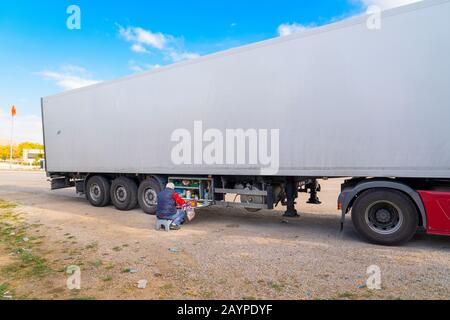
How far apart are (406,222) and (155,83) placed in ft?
22.4

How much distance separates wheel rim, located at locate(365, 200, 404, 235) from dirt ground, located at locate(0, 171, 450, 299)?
0.38 m

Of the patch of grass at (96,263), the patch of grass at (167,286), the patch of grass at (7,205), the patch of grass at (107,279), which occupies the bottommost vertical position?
the patch of grass at (96,263)

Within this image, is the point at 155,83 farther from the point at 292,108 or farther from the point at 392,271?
the point at 392,271

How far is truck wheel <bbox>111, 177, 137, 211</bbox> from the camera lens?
9062 millimetres

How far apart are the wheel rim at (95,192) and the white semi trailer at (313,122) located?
1.57 meters

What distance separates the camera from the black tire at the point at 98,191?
9758 mm

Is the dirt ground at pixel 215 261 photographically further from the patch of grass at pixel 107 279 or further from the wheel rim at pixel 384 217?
the wheel rim at pixel 384 217

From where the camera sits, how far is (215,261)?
15.2 feet

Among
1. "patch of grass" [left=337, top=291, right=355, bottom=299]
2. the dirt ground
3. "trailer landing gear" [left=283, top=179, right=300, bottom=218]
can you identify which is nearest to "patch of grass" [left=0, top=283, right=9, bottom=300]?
the dirt ground

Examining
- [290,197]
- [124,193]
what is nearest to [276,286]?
[290,197]

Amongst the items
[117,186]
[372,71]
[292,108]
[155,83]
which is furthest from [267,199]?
[117,186]

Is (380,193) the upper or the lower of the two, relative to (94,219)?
upper

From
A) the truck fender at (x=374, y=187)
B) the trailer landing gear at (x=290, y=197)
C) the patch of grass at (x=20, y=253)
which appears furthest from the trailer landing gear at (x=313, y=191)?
the patch of grass at (x=20, y=253)

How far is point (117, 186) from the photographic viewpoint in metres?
9.38
